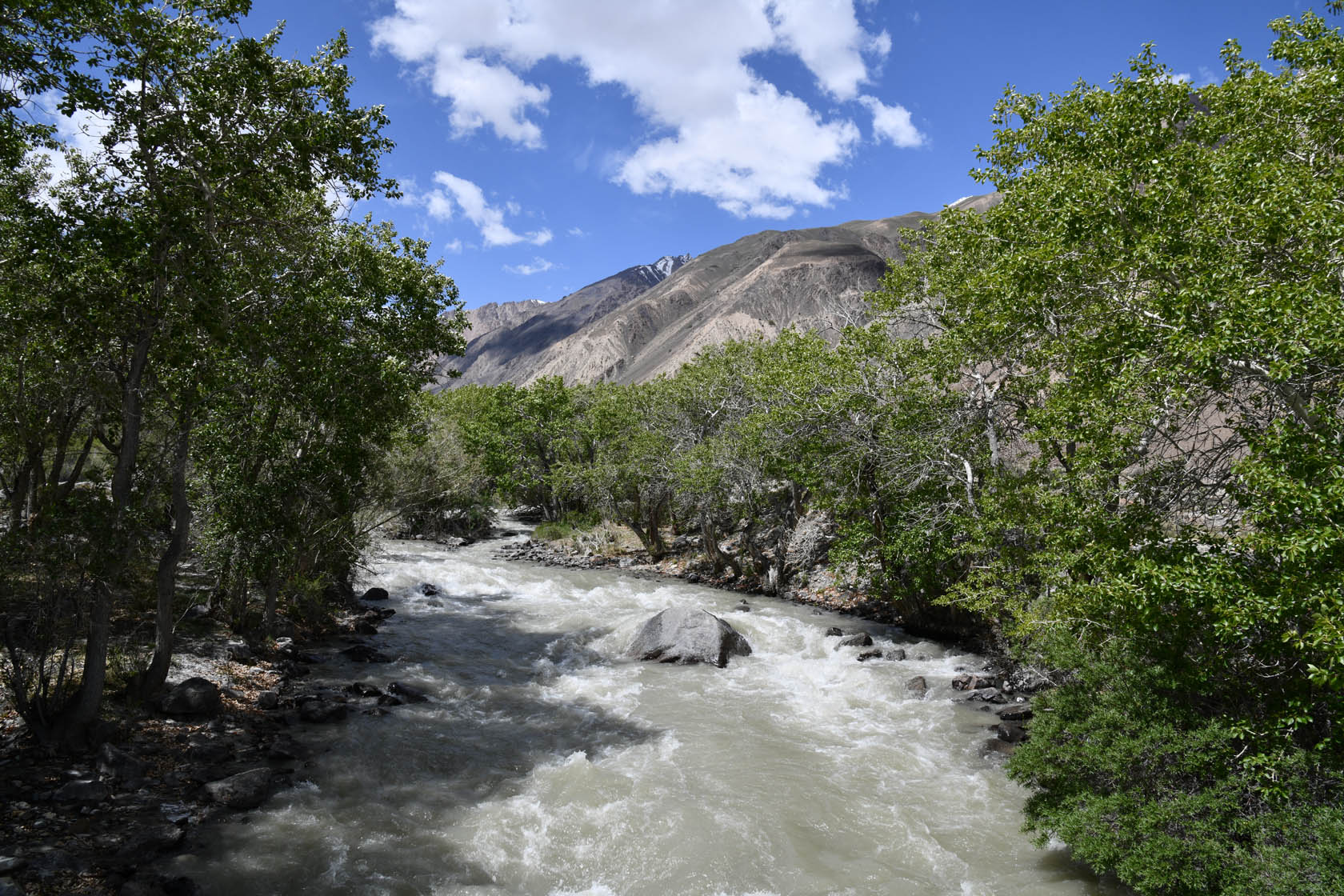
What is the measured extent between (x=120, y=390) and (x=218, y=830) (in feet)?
21.8

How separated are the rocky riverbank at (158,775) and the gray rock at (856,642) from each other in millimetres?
10671

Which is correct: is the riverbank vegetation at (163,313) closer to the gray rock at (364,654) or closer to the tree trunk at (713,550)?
the gray rock at (364,654)

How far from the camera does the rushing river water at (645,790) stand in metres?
7.91

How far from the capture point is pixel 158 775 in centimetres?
907

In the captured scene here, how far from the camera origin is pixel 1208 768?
6.77m

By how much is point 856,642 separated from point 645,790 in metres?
9.57

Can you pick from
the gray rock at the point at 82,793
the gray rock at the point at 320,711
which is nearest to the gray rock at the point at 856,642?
the gray rock at the point at 320,711

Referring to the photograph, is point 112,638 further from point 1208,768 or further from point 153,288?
point 1208,768

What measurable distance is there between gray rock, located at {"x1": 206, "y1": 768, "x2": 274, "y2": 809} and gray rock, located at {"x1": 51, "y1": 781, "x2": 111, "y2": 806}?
1.12 meters

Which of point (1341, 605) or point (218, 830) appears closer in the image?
point (1341, 605)

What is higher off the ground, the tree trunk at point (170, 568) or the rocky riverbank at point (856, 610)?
the tree trunk at point (170, 568)

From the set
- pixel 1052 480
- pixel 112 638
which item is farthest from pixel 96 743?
pixel 1052 480

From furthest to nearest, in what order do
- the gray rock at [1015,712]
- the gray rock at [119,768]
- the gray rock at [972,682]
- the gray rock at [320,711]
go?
the gray rock at [972,682] → the gray rock at [1015,712] → the gray rock at [320,711] → the gray rock at [119,768]

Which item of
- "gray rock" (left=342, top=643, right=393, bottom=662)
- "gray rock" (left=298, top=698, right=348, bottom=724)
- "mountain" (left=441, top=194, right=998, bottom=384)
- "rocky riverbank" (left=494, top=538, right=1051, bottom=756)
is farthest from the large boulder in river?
"mountain" (left=441, top=194, right=998, bottom=384)
